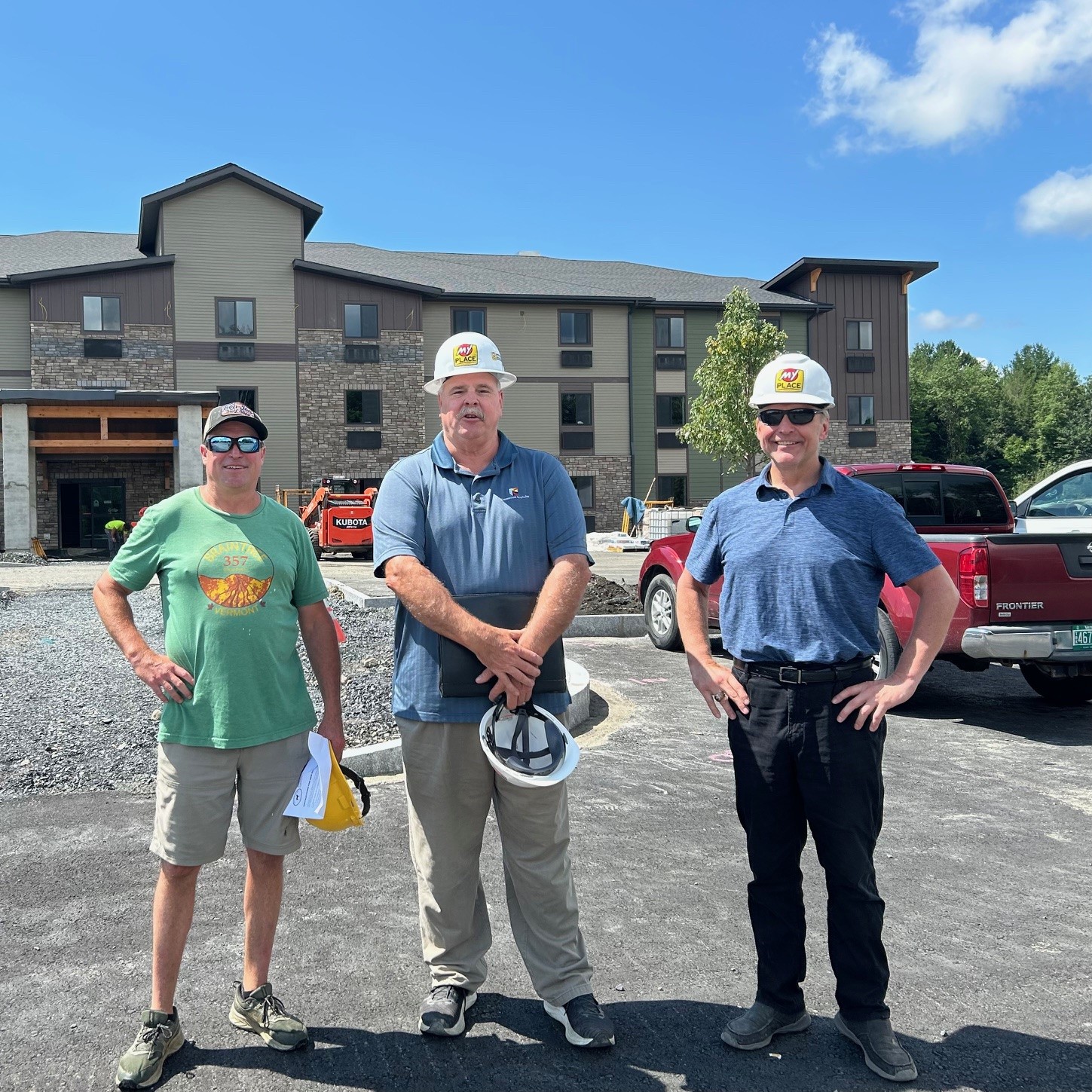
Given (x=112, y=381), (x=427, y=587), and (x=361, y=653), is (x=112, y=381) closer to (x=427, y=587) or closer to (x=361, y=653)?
(x=361, y=653)

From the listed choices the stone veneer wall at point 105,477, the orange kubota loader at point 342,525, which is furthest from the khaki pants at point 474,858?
the stone veneer wall at point 105,477

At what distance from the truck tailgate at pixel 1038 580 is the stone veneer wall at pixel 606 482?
Result: 111ft

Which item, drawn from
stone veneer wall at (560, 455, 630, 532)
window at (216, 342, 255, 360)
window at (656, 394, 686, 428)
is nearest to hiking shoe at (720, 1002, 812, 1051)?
window at (216, 342, 255, 360)

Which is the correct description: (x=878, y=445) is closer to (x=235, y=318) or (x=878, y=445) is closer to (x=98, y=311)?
(x=235, y=318)

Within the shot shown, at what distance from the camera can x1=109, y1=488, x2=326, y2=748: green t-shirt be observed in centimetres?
311

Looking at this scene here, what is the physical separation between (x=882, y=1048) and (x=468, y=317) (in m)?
38.7

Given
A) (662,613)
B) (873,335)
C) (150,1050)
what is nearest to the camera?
(150,1050)

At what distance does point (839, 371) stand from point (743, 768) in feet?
142

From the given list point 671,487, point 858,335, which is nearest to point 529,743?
point 671,487

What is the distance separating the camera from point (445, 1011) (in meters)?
3.22

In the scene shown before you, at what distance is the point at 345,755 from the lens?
6055 millimetres

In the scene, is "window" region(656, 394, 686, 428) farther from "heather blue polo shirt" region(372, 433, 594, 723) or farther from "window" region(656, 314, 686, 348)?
"heather blue polo shirt" region(372, 433, 594, 723)

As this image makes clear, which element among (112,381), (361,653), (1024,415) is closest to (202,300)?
(112,381)

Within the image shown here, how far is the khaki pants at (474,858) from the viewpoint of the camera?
325 cm
